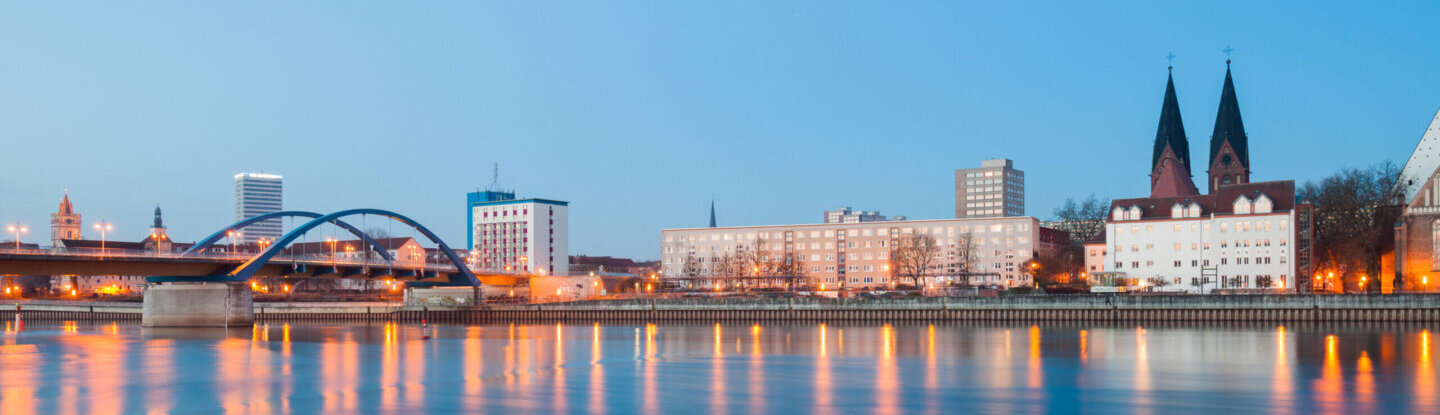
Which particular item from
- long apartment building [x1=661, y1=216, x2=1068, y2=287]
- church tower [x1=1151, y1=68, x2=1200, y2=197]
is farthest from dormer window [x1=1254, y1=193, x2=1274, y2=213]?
long apartment building [x1=661, y1=216, x2=1068, y2=287]

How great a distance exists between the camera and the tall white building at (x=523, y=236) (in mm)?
160500

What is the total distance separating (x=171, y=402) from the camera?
31.9 metres

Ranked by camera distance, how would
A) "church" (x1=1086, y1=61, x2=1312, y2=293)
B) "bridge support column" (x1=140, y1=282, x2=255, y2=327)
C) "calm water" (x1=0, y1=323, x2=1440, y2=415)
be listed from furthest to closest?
"church" (x1=1086, y1=61, x2=1312, y2=293), "bridge support column" (x1=140, y1=282, x2=255, y2=327), "calm water" (x1=0, y1=323, x2=1440, y2=415)

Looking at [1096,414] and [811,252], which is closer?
[1096,414]

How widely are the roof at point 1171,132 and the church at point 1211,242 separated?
2569 centimetres

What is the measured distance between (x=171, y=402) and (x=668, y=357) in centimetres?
2008

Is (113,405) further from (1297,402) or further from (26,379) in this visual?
(1297,402)

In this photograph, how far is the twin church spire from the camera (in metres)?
124

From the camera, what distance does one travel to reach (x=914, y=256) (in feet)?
417

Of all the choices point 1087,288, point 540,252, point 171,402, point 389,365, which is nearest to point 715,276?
point 540,252

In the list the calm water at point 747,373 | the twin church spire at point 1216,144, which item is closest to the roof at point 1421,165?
the twin church spire at point 1216,144

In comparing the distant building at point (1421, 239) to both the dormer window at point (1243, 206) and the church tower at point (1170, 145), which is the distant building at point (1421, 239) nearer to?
the dormer window at point (1243, 206)

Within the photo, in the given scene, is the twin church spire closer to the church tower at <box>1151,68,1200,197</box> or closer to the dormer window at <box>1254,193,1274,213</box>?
the church tower at <box>1151,68,1200,197</box>

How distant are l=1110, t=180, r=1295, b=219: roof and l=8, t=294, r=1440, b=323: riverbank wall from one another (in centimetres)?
2485
